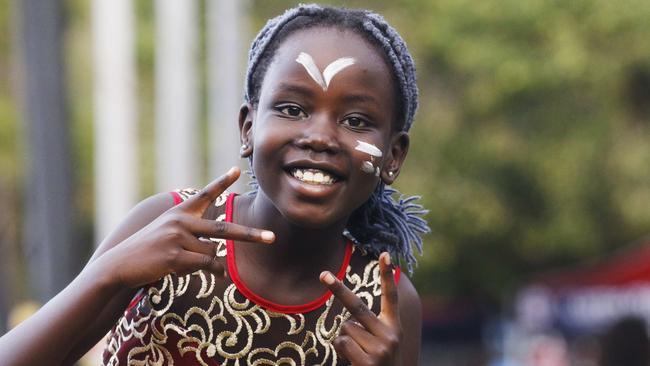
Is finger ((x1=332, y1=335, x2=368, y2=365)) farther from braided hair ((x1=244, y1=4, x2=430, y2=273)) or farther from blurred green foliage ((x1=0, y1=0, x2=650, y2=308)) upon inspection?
blurred green foliage ((x1=0, y1=0, x2=650, y2=308))

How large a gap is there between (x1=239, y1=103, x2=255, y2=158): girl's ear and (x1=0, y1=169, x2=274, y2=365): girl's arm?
1.58 feet

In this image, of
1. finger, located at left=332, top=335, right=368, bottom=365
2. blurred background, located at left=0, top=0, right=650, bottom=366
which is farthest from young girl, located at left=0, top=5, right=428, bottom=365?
blurred background, located at left=0, top=0, right=650, bottom=366

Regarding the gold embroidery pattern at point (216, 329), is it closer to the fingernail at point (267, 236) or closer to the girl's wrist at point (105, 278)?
the girl's wrist at point (105, 278)

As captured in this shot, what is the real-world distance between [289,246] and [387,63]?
22.5 inches

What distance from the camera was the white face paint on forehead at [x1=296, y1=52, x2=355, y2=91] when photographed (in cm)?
384

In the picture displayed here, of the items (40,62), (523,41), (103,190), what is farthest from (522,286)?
(40,62)

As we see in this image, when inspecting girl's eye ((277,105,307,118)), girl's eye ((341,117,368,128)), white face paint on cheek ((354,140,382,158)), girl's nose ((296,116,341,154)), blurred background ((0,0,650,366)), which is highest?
girl's eye ((277,105,307,118))

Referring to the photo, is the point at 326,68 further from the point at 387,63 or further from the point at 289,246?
the point at 289,246

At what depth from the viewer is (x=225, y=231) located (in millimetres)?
3568

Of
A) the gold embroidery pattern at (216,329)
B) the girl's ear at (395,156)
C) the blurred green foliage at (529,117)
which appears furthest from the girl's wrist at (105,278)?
the blurred green foliage at (529,117)

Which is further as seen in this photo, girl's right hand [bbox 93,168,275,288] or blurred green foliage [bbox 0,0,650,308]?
blurred green foliage [bbox 0,0,650,308]

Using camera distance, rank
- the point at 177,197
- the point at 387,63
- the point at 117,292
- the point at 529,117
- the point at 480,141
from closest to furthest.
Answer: the point at 117,292 < the point at 387,63 < the point at 177,197 < the point at 529,117 < the point at 480,141

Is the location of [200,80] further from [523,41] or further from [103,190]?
[103,190]

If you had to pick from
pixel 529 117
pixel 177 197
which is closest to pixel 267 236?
pixel 177 197
